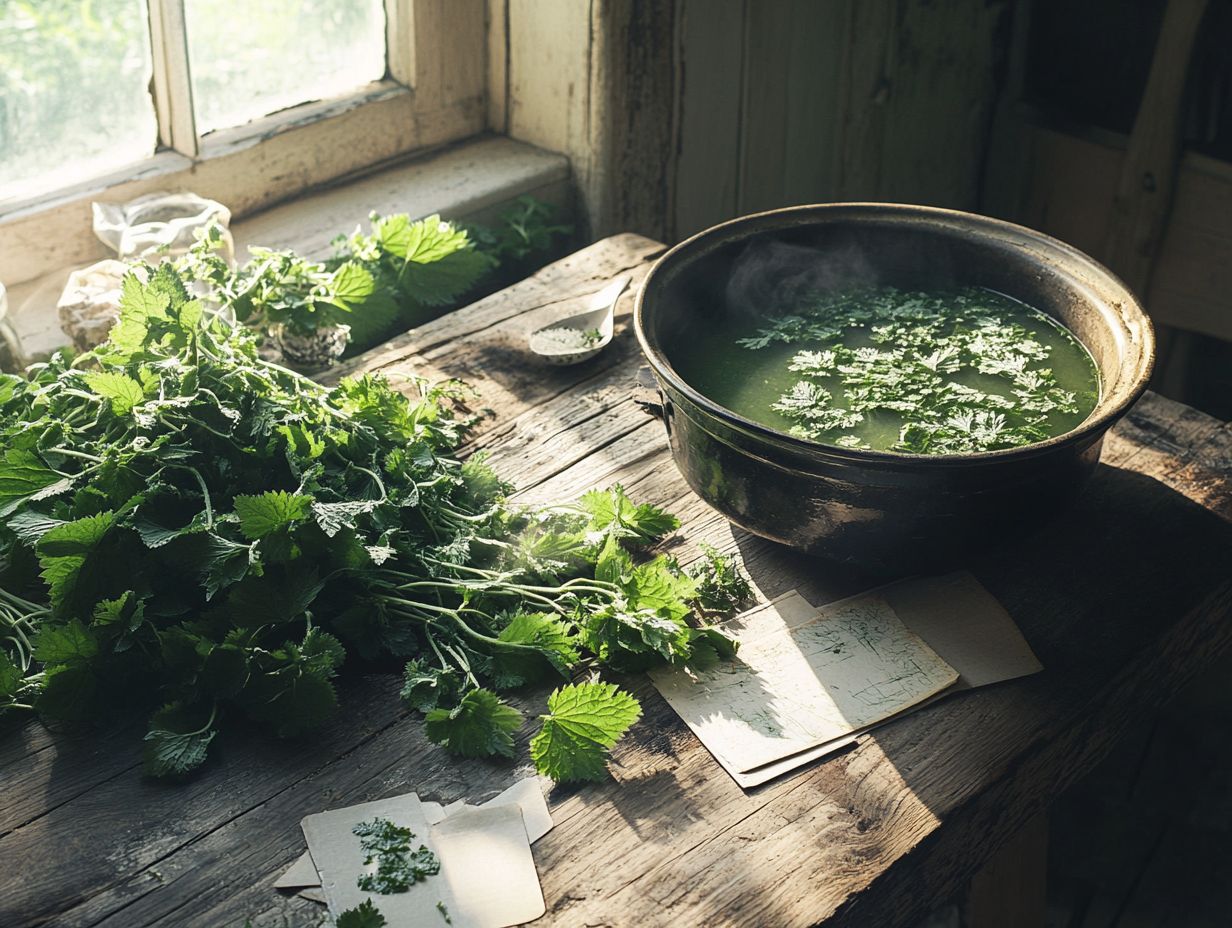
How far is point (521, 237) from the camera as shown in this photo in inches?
112

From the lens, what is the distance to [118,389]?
1744 mm

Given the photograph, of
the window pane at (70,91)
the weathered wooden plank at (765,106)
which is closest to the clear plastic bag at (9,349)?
the window pane at (70,91)

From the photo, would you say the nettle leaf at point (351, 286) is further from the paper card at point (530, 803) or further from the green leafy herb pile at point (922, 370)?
the paper card at point (530, 803)

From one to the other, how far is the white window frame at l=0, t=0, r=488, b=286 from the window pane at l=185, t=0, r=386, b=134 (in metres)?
0.04

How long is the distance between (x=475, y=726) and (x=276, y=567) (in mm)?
354

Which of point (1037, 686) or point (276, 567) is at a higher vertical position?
point (276, 567)

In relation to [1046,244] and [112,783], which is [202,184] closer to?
[112,783]

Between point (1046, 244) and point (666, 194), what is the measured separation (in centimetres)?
131

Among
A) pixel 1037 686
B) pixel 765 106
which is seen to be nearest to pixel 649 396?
pixel 1037 686

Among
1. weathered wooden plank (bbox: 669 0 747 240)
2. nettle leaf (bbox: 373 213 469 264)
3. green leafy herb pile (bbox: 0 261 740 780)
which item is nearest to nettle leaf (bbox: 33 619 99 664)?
green leafy herb pile (bbox: 0 261 740 780)

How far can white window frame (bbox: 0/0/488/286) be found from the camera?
2.55 meters

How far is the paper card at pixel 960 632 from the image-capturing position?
5.51ft

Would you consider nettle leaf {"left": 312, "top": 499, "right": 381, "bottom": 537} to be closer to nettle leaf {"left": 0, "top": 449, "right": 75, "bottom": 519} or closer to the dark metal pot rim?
nettle leaf {"left": 0, "top": 449, "right": 75, "bottom": 519}

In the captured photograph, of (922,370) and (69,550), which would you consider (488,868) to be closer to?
(69,550)
